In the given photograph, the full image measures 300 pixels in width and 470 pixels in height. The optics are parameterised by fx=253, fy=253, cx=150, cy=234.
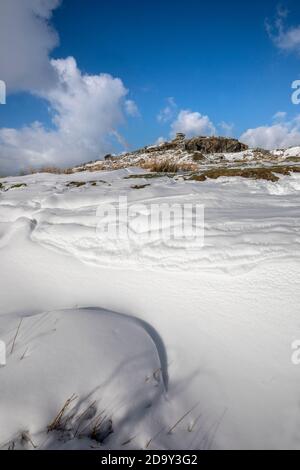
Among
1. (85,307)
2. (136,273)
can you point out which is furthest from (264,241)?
(85,307)

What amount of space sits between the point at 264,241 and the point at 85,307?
6.15 feet

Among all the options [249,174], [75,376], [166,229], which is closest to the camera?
[75,376]

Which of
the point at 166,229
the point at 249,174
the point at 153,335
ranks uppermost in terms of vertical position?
the point at 249,174

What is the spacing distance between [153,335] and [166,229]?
51.9 inches

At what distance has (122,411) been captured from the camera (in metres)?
1.40

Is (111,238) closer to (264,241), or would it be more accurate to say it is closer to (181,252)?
(181,252)

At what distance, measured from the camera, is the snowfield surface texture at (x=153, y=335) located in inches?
53.6

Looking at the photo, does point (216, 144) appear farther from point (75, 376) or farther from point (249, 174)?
point (75, 376)

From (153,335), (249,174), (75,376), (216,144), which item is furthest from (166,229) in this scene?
(216,144)

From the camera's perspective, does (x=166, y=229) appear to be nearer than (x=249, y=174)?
Yes

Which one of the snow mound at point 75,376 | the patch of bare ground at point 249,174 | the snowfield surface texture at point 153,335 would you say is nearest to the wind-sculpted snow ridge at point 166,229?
the snowfield surface texture at point 153,335

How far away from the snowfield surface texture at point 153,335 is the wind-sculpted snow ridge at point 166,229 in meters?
0.02

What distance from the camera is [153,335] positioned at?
2096mm

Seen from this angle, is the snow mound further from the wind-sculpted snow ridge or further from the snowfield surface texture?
the wind-sculpted snow ridge
